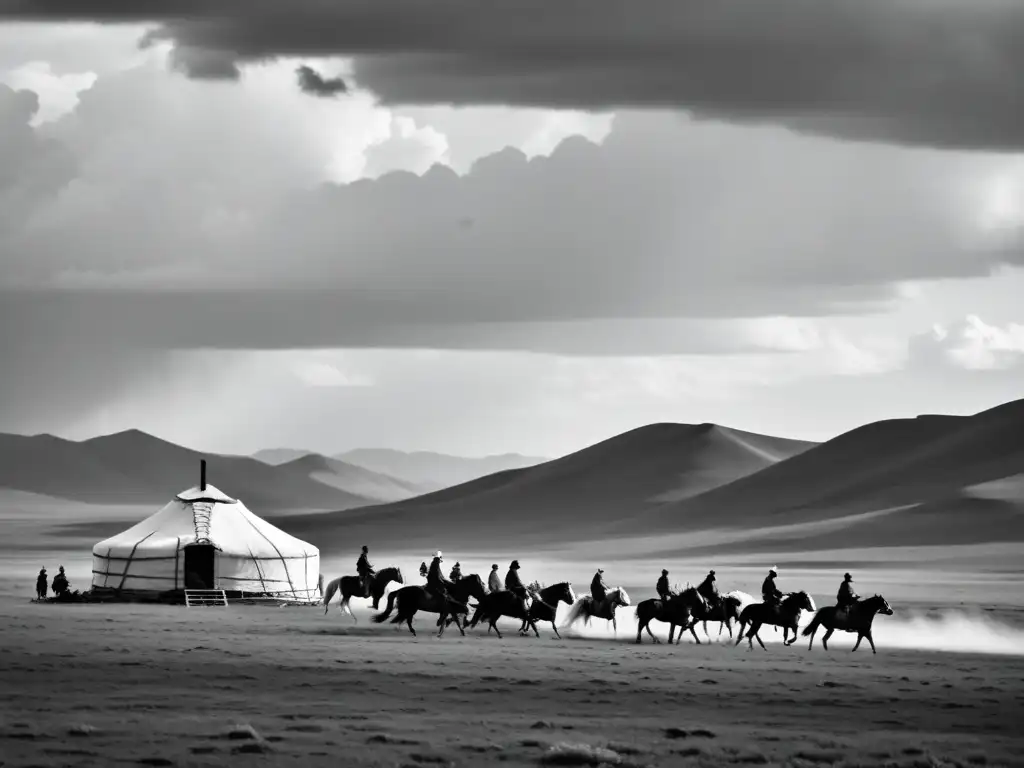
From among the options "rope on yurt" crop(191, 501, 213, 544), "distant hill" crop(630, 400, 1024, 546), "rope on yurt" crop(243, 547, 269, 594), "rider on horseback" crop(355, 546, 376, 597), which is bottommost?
"rider on horseback" crop(355, 546, 376, 597)

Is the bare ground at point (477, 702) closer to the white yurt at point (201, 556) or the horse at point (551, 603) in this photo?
the horse at point (551, 603)

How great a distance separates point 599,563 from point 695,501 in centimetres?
5729

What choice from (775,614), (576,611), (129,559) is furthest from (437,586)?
(129,559)

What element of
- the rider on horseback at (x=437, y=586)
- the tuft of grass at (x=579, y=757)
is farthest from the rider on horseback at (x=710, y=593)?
the tuft of grass at (x=579, y=757)

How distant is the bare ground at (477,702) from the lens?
20672mm

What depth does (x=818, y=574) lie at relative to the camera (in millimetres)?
90250

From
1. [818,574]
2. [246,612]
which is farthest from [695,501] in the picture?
[246,612]

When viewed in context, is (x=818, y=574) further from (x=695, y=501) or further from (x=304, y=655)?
(x=695, y=501)

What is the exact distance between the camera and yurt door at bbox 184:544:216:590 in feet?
165

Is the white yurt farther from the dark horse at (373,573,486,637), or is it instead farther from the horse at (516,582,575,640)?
the horse at (516,582,575,640)

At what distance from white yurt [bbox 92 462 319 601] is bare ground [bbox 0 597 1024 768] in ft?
33.1

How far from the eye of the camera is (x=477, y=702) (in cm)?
2608

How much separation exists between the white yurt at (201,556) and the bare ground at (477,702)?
1010cm

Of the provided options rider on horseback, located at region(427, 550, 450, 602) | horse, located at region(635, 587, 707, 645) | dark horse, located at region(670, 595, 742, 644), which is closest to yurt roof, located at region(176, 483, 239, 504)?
rider on horseback, located at region(427, 550, 450, 602)
